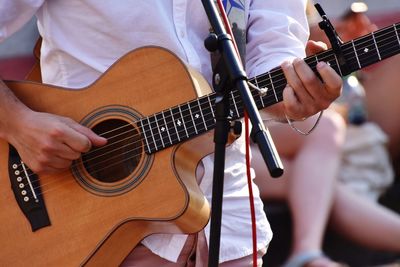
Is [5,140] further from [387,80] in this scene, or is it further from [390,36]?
[387,80]

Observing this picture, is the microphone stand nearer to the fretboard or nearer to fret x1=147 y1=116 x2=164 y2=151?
the fretboard

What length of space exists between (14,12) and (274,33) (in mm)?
774

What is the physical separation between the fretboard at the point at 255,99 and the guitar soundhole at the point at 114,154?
0.07 m

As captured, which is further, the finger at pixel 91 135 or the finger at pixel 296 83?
the finger at pixel 91 135

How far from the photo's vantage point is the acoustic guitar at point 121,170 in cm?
260

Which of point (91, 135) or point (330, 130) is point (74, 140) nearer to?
point (91, 135)

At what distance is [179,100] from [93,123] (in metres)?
0.27

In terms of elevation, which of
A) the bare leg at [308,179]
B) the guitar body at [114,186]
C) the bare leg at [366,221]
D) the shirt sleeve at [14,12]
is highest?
the shirt sleeve at [14,12]

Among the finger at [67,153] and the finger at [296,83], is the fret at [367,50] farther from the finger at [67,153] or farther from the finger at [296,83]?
the finger at [67,153]

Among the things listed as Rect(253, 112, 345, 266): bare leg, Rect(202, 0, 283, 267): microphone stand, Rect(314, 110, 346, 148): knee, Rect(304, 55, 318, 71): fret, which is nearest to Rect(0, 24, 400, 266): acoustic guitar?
Rect(304, 55, 318, 71): fret

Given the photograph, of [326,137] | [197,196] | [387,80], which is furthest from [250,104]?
[387,80]

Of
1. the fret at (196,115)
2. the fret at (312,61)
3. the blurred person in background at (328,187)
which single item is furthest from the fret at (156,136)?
the blurred person in background at (328,187)

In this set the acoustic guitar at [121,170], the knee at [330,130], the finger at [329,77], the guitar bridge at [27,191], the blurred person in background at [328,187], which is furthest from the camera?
Answer: the knee at [330,130]

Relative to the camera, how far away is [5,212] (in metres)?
2.76
